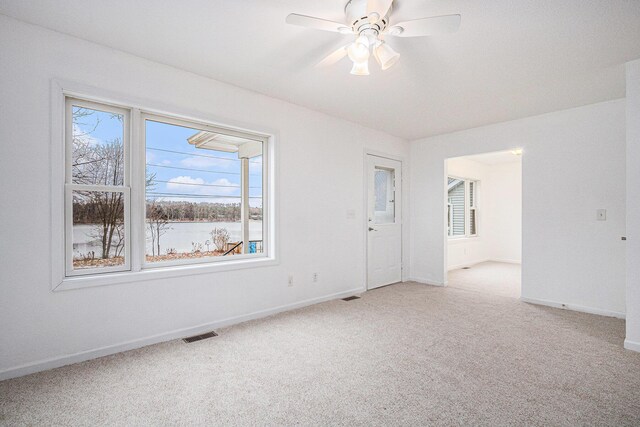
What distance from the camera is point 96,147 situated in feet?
8.37

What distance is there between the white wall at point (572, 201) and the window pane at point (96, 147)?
4.58 m

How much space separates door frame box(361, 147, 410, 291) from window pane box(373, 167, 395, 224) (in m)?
0.22

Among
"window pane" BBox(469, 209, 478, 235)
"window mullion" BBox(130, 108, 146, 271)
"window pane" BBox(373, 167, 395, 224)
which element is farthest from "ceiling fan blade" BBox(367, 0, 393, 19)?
"window pane" BBox(469, 209, 478, 235)

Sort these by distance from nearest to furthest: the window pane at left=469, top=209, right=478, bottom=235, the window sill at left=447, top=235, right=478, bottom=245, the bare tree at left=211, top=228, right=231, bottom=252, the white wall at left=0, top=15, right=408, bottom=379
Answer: the white wall at left=0, top=15, right=408, bottom=379 < the bare tree at left=211, top=228, right=231, bottom=252 < the window sill at left=447, top=235, right=478, bottom=245 < the window pane at left=469, top=209, right=478, bottom=235

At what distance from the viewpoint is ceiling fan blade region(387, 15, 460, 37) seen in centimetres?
173

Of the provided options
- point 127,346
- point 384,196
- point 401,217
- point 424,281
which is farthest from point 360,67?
point 424,281

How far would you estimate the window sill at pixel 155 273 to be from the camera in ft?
7.64

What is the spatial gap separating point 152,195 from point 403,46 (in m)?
2.56

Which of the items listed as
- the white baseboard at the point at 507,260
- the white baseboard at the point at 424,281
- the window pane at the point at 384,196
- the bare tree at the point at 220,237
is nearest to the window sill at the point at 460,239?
the white baseboard at the point at 507,260

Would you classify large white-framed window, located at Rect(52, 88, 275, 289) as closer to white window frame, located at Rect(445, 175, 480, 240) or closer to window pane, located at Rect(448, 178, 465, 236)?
window pane, located at Rect(448, 178, 465, 236)

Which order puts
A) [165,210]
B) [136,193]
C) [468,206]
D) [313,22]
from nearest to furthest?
[313,22]
[136,193]
[165,210]
[468,206]

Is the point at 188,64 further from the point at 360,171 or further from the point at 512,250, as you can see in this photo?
the point at 512,250

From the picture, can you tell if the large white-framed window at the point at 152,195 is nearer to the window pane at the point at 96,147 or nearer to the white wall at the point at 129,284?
the window pane at the point at 96,147

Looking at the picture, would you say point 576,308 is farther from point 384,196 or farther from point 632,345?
point 384,196
